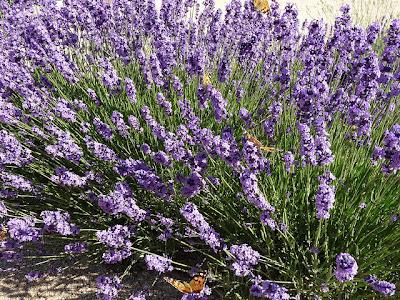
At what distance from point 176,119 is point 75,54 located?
148 cm

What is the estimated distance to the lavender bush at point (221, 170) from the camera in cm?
209

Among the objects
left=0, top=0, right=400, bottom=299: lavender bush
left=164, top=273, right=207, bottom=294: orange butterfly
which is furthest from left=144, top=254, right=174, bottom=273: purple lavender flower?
left=164, top=273, right=207, bottom=294: orange butterfly

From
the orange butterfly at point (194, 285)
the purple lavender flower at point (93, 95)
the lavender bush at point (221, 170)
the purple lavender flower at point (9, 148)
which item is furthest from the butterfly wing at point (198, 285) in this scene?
the purple lavender flower at point (93, 95)

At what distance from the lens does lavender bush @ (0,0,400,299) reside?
209 centimetres

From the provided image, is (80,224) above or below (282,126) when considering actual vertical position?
below

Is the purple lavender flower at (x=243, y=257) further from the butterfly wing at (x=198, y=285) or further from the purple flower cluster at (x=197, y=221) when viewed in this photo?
the butterfly wing at (x=198, y=285)

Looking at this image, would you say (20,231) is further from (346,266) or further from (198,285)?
(346,266)

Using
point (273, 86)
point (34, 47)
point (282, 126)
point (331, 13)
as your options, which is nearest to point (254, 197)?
point (282, 126)

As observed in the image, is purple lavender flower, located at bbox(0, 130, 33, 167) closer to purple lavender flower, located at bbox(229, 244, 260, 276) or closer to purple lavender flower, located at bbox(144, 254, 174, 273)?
purple lavender flower, located at bbox(144, 254, 174, 273)

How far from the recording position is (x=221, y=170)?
2562mm

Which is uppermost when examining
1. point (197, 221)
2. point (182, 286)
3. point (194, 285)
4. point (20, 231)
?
point (197, 221)

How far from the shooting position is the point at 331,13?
9508 millimetres

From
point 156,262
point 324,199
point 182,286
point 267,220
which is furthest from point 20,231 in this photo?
point 324,199

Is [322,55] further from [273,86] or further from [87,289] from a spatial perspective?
[87,289]
